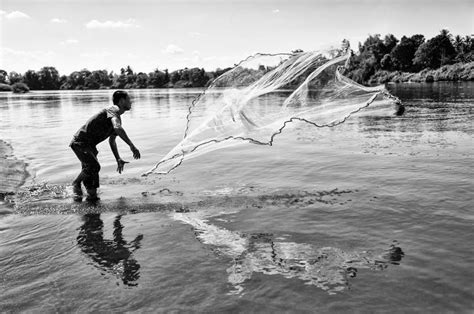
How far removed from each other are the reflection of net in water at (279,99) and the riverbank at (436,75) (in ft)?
312

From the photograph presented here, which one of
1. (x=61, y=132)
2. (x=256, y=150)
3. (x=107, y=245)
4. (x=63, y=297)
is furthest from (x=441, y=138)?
(x=61, y=132)

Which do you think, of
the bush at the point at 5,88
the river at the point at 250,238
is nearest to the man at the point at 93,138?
the river at the point at 250,238

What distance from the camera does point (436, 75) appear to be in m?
103

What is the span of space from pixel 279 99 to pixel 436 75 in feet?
350

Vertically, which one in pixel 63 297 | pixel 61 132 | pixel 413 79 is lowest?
pixel 63 297

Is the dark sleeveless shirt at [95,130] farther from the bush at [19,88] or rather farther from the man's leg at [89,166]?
the bush at [19,88]

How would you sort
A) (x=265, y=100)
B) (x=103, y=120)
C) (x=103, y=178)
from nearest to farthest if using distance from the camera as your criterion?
(x=103, y=120), (x=265, y=100), (x=103, y=178)

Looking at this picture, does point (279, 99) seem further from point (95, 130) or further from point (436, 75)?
point (436, 75)

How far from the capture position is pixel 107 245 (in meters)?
6.69

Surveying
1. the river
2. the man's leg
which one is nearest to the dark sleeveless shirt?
the man's leg

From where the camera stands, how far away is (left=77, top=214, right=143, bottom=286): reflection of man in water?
5.70 metres

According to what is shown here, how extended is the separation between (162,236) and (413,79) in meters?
112

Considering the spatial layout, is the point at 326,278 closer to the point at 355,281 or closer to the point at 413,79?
the point at 355,281

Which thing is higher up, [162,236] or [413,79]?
[413,79]
